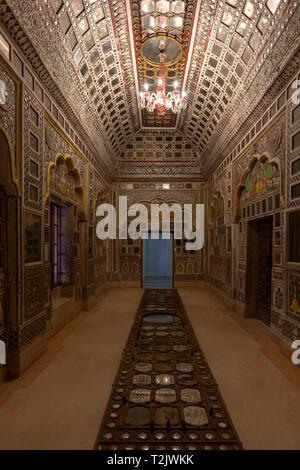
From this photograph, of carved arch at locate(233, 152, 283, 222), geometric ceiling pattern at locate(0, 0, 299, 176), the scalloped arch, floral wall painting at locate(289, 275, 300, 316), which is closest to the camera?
the scalloped arch

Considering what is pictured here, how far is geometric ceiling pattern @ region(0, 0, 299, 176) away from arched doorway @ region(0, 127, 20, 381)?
7.81 feet

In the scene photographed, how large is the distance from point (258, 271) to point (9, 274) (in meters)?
5.73

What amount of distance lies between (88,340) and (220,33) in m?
6.98

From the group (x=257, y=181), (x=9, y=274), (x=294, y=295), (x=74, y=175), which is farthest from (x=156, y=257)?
(x=9, y=274)

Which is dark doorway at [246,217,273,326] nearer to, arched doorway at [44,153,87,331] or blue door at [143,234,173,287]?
arched doorway at [44,153,87,331]

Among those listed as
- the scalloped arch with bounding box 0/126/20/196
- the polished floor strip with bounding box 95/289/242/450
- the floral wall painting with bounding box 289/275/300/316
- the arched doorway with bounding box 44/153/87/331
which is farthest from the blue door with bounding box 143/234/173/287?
the scalloped arch with bounding box 0/126/20/196

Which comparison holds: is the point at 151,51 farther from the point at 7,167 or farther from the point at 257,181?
the point at 7,167

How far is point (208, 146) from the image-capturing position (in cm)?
1055

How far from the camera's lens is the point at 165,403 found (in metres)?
3.38

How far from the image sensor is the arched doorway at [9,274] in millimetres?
4074

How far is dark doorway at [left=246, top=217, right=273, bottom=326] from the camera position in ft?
22.2

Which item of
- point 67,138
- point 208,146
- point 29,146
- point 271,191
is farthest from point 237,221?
point 29,146

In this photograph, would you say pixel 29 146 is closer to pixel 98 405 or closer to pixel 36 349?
pixel 36 349

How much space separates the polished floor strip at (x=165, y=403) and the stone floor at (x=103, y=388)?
136mm
